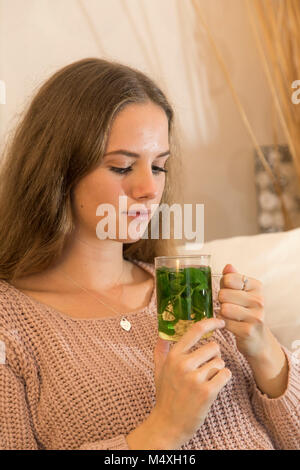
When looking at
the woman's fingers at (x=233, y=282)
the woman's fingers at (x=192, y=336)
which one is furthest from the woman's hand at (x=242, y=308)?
the woman's fingers at (x=192, y=336)

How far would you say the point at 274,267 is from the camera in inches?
51.9

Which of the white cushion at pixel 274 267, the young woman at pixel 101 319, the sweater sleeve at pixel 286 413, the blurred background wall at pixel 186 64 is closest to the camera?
the young woman at pixel 101 319

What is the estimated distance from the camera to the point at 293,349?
125 centimetres

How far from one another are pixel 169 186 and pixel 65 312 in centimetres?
47

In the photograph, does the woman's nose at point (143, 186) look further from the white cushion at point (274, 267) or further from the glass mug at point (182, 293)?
the white cushion at point (274, 267)

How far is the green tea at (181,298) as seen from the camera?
825 millimetres

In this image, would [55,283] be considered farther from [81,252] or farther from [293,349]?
[293,349]

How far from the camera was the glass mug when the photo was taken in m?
0.83

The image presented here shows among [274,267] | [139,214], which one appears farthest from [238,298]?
[274,267]

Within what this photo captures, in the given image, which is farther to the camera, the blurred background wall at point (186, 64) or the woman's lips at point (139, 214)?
the blurred background wall at point (186, 64)

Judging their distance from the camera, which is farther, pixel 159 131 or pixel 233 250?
pixel 233 250

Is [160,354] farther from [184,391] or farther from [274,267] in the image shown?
[274,267]
